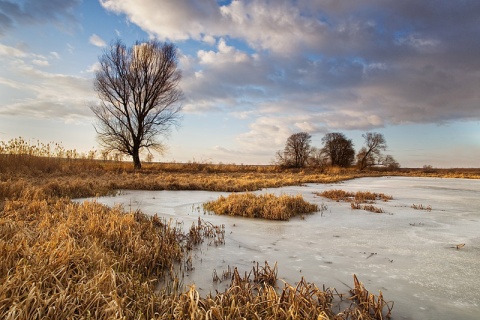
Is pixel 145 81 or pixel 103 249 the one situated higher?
pixel 145 81

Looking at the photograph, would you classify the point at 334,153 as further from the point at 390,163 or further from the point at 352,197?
the point at 352,197

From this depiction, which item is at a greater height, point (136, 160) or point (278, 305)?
point (136, 160)

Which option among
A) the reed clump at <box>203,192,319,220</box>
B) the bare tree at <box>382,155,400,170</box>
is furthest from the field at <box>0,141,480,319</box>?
the bare tree at <box>382,155,400,170</box>

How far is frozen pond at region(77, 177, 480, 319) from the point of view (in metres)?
2.99

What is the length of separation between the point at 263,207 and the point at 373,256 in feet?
10.9

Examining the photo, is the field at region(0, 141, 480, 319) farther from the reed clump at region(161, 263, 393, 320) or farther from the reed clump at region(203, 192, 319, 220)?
the reed clump at region(203, 192, 319, 220)

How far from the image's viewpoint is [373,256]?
4.18m

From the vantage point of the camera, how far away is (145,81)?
2703cm

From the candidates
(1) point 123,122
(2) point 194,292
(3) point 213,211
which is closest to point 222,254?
(2) point 194,292

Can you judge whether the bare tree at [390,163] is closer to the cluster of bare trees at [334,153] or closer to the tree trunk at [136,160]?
the cluster of bare trees at [334,153]

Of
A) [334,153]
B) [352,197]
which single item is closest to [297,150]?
[334,153]

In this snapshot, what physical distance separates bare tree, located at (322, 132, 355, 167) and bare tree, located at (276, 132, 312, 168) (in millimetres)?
6987

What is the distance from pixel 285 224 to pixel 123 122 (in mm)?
24390

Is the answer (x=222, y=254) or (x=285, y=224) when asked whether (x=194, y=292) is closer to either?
(x=222, y=254)
